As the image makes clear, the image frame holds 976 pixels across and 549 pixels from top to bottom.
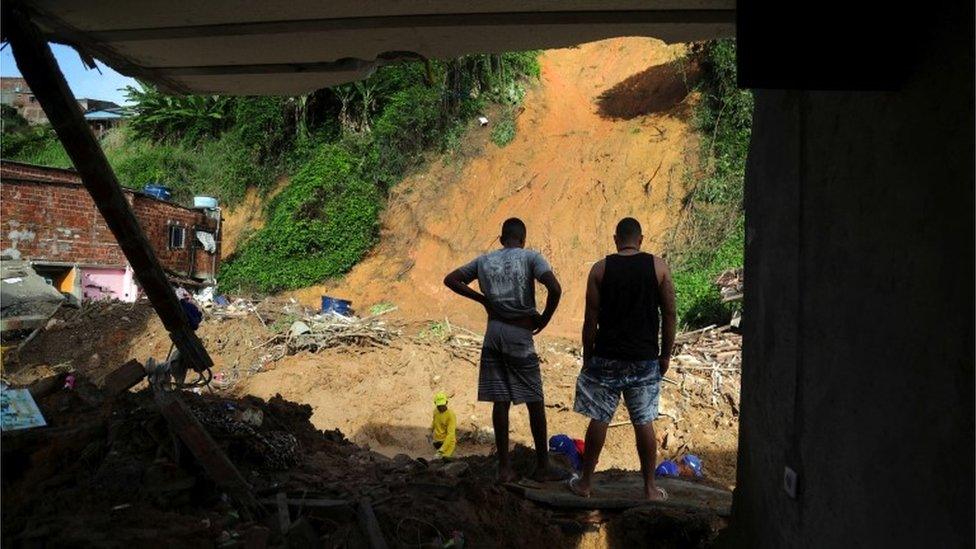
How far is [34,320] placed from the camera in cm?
1289

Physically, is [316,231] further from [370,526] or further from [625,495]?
[370,526]

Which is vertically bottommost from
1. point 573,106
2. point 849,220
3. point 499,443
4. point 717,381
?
point 717,381

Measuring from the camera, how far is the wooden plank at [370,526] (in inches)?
132

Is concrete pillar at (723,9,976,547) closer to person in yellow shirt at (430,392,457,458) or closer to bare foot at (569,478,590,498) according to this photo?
bare foot at (569,478,590,498)

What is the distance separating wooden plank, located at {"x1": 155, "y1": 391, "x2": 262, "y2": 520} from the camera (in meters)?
3.50

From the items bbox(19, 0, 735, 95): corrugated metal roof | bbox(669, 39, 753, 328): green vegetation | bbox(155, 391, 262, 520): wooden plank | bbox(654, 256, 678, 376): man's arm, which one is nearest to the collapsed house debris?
bbox(155, 391, 262, 520): wooden plank

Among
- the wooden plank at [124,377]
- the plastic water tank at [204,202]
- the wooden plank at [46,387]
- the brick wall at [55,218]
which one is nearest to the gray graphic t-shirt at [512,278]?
the wooden plank at [124,377]

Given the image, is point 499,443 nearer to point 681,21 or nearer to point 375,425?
point 681,21

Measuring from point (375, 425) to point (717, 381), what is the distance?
17.6 ft

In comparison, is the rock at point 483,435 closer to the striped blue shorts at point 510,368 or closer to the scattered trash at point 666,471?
the scattered trash at point 666,471

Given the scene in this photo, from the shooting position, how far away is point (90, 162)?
3621 mm

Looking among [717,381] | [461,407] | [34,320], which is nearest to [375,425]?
[461,407]

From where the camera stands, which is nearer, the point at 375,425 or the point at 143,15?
the point at 143,15

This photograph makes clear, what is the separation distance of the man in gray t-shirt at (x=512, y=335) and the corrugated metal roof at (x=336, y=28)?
5.12 feet
